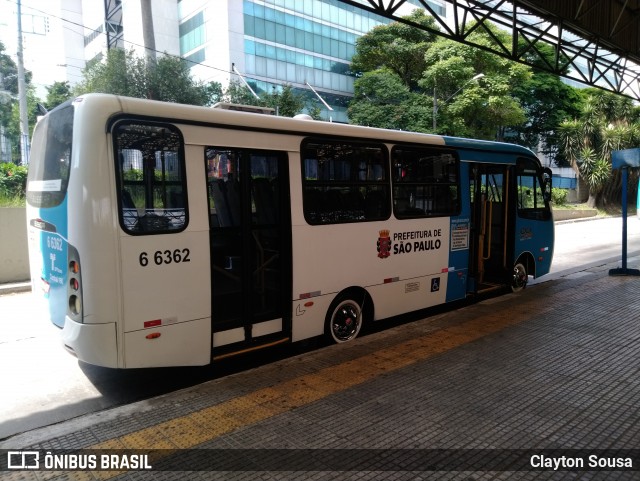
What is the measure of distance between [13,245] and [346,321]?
775 cm

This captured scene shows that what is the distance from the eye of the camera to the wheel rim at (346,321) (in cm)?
577

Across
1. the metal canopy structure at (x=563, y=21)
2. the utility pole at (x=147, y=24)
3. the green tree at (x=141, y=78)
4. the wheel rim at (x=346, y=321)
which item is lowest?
the wheel rim at (x=346, y=321)

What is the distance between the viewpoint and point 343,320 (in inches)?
231

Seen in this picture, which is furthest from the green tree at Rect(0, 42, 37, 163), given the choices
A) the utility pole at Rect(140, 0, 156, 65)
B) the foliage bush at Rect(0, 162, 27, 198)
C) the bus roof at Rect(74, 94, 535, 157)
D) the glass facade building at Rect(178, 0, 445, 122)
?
the bus roof at Rect(74, 94, 535, 157)

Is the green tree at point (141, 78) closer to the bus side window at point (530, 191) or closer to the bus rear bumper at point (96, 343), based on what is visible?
the bus side window at point (530, 191)

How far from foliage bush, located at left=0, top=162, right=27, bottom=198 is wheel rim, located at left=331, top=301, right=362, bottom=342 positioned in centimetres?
943

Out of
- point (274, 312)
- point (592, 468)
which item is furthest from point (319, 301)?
point (592, 468)

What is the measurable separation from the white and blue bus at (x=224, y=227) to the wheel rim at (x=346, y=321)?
0.02m

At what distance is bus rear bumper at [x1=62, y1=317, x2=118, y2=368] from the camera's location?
3.99 m

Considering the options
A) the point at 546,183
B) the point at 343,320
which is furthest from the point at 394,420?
the point at 546,183

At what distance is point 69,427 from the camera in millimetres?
3717

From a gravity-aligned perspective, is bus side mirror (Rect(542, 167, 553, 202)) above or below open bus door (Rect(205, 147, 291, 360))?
above

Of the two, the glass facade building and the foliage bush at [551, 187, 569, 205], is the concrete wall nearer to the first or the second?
the glass facade building

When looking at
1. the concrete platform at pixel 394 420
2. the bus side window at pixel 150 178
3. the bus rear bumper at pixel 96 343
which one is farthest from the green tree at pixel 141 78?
the concrete platform at pixel 394 420
